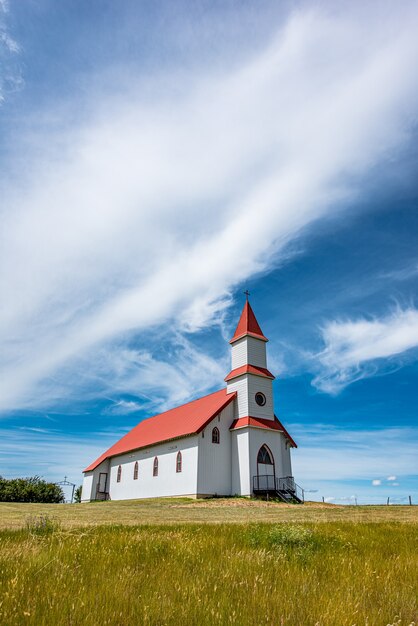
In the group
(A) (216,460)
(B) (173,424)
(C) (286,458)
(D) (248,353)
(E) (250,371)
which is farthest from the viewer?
(B) (173,424)

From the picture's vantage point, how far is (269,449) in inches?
1358

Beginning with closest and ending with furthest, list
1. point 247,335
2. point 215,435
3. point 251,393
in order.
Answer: point 215,435 < point 251,393 < point 247,335

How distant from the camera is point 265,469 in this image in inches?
1328

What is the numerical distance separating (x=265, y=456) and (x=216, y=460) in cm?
375

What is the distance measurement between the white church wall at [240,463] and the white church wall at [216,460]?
43cm

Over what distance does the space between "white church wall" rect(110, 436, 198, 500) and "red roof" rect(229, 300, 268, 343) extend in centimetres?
928

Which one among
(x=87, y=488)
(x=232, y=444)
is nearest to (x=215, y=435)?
(x=232, y=444)

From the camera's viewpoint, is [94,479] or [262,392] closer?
[262,392]

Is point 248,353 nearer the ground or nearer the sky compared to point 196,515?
nearer the sky

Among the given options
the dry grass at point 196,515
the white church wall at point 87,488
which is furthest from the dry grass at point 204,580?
the white church wall at point 87,488

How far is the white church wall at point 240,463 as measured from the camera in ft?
107

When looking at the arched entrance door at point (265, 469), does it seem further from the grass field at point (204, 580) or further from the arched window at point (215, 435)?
the grass field at point (204, 580)

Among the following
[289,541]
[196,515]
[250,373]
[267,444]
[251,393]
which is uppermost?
[250,373]

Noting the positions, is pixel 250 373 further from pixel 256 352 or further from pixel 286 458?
pixel 286 458
